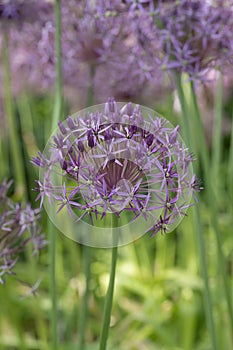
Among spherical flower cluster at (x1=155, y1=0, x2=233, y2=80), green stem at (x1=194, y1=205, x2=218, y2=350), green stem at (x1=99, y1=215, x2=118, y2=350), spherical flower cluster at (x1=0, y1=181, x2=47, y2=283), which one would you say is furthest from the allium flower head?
Result: spherical flower cluster at (x1=155, y1=0, x2=233, y2=80)

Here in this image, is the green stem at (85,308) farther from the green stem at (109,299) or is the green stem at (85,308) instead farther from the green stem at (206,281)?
the green stem at (109,299)

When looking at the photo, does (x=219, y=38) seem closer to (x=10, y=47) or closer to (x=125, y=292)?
(x=10, y=47)

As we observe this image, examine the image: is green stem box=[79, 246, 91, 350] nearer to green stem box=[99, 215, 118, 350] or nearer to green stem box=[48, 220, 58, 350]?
green stem box=[48, 220, 58, 350]

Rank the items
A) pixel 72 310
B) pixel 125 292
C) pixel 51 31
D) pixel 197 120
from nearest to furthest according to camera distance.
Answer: pixel 197 120 → pixel 51 31 → pixel 72 310 → pixel 125 292

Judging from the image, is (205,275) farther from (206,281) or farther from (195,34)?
(195,34)

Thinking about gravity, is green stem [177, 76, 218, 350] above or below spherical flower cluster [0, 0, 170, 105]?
below

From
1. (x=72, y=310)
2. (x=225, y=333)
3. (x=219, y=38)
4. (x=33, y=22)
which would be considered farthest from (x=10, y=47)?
(x=225, y=333)

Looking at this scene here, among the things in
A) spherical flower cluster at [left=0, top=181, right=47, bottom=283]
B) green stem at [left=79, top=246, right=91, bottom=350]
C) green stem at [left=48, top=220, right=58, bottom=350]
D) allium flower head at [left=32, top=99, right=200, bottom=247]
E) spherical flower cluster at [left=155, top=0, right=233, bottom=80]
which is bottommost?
green stem at [left=79, top=246, right=91, bottom=350]

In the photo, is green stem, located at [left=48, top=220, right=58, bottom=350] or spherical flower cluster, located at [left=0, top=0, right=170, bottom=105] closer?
green stem, located at [left=48, top=220, right=58, bottom=350]
